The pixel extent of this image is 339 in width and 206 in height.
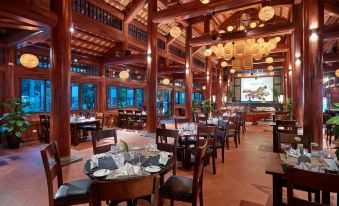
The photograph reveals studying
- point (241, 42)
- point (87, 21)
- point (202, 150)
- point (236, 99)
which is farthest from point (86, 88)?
point (236, 99)

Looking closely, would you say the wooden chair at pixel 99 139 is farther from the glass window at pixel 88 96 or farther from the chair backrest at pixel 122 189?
the glass window at pixel 88 96

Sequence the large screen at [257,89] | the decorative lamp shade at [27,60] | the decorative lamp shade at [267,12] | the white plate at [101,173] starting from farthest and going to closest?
the large screen at [257,89], the decorative lamp shade at [27,60], the decorative lamp shade at [267,12], the white plate at [101,173]

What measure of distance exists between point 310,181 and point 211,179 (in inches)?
93.5

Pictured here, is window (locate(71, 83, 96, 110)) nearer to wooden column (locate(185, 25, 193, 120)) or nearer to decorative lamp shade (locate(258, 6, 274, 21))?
wooden column (locate(185, 25, 193, 120))

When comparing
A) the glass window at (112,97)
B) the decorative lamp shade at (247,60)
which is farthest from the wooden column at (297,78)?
the glass window at (112,97)

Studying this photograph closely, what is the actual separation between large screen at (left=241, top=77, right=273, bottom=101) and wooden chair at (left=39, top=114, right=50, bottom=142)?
648 inches

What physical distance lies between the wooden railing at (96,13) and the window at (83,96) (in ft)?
10.4

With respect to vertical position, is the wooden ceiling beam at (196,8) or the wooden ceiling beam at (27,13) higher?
the wooden ceiling beam at (196,8)

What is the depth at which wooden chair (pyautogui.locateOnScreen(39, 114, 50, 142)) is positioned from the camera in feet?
21.3

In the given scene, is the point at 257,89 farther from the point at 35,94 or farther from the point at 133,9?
the point at 35,94

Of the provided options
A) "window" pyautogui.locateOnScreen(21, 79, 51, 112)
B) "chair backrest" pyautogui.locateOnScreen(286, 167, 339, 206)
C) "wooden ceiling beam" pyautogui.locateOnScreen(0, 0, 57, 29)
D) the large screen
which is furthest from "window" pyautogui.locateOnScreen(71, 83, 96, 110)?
the large screen

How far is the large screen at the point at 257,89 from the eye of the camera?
17.5 metres

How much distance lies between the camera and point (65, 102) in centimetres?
448

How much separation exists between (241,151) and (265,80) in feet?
47.5
